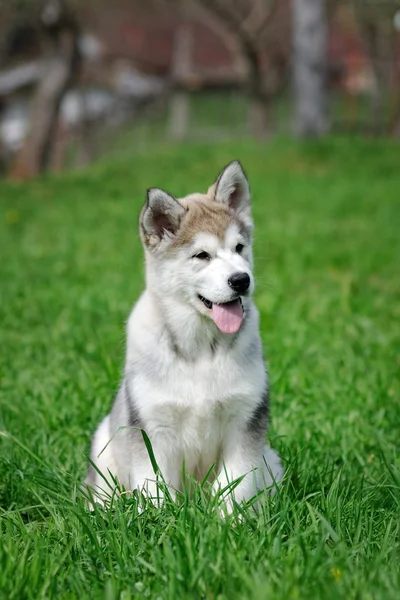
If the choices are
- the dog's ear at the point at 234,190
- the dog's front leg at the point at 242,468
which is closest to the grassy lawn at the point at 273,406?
the dog's front leg at the point at 242,468

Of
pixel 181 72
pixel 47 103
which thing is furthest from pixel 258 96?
pixel 181 72

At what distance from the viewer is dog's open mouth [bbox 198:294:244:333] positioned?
3.28 metres

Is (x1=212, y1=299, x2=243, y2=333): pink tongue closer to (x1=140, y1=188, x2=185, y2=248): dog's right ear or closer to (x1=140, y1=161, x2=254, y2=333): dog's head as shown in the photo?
(x1=140, y1=161, x2=254, y2=333): dog's head

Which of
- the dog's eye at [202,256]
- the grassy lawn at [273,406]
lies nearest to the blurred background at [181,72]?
the grassy lawn at [273,406]

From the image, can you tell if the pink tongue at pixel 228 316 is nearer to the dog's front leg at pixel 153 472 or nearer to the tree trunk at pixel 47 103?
the dog's front leg at pixel 153 472

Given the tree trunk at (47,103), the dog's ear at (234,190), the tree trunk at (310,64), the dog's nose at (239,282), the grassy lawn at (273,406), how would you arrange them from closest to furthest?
the grassy lawn at (273,406)
the dog's nose at (239,282)
the dog's ear at (234,190)
the tree trunk at (47,103)
the tree trunk at (310,64)

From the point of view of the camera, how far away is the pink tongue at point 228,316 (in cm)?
328

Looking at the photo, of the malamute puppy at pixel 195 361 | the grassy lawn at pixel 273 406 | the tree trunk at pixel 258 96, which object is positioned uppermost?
the tree trunk at pixel 258 96

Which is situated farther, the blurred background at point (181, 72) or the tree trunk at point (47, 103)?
the blurred background at point (181, 72)

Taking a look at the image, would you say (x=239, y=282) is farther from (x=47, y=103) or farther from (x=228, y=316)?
(x=47, y=103)

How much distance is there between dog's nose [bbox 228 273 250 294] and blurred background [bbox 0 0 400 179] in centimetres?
1278

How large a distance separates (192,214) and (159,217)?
137mm

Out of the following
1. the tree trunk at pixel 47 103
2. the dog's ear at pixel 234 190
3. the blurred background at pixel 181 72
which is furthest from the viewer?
the blurred background at pixel 181 72

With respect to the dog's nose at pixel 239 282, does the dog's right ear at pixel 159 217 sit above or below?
above
